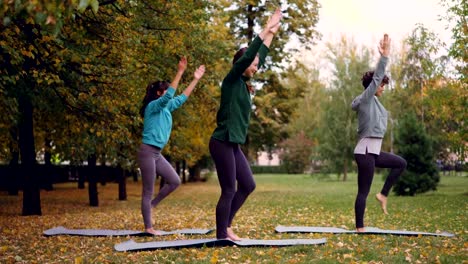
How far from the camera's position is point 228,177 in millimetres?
6715

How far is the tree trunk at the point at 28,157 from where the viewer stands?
14.9 metres

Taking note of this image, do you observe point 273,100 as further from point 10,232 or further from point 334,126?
point 10,232

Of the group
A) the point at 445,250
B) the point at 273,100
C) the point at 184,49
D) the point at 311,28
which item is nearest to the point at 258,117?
the point at 273,100

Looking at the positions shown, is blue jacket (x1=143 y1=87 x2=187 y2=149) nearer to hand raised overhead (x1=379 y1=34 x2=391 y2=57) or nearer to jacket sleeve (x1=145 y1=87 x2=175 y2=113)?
jacket sleeve (x1=145 y1=87 x2=175 y2=113)

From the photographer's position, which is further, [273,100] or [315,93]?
[315,93]

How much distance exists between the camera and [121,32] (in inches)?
452

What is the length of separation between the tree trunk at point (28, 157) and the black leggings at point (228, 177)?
8.85 metres

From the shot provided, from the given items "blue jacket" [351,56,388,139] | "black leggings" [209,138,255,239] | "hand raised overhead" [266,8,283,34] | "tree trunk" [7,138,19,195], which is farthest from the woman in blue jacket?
"tree trunk" [7,138,19,195]

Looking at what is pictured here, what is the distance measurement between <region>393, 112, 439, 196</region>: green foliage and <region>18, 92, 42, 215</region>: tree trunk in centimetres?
1264

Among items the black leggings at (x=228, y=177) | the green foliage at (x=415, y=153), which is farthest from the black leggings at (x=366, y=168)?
the green foliage at (x=415, y=153)

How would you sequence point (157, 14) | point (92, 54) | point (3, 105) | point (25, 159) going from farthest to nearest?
point (25, 159) < point (157, 14) < point (92, 54) < point (3, 105)

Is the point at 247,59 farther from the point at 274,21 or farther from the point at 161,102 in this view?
the point at 161,102

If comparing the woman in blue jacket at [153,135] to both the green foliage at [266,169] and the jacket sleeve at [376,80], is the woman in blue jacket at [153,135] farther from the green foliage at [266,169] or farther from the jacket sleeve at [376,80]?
the green foliage at [266,169]

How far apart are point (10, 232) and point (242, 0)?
19552 mm
